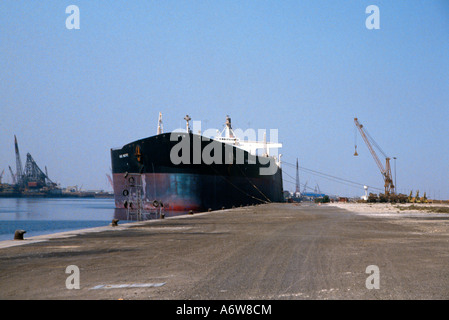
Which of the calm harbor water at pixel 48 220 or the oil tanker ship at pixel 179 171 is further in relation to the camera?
the oil tanker ship at pixel 179 171

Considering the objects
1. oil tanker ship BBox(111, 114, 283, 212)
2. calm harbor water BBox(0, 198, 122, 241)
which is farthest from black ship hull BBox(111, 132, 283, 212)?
calm harbor water BBox(0, 198, 122, 241)

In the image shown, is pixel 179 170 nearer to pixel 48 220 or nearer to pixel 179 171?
pixel 179 171

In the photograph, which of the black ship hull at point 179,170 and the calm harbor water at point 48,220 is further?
the black ship hull at point 179,170

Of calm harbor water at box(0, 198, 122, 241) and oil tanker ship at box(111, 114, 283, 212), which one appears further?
oil tanker ship at box(111, 114, 283, 212)

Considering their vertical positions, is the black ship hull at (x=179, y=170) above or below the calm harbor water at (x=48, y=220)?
above

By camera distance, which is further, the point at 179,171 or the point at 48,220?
the point at 48,220

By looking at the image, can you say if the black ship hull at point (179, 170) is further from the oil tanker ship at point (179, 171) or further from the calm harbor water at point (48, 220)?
the calm harbor water at point (48, 220)

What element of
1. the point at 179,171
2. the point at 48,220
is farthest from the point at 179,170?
the point at 48,220

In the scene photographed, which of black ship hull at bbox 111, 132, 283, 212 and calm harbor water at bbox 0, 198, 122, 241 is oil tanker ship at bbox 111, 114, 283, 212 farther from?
calm harbor water at bbox 0, 198, 122, 241

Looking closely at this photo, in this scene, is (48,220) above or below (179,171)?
below

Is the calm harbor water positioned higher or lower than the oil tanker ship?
lower

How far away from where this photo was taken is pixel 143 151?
138ft

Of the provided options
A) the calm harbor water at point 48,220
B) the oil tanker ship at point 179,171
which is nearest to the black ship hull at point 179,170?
the oil tanker ship at point 179,171
